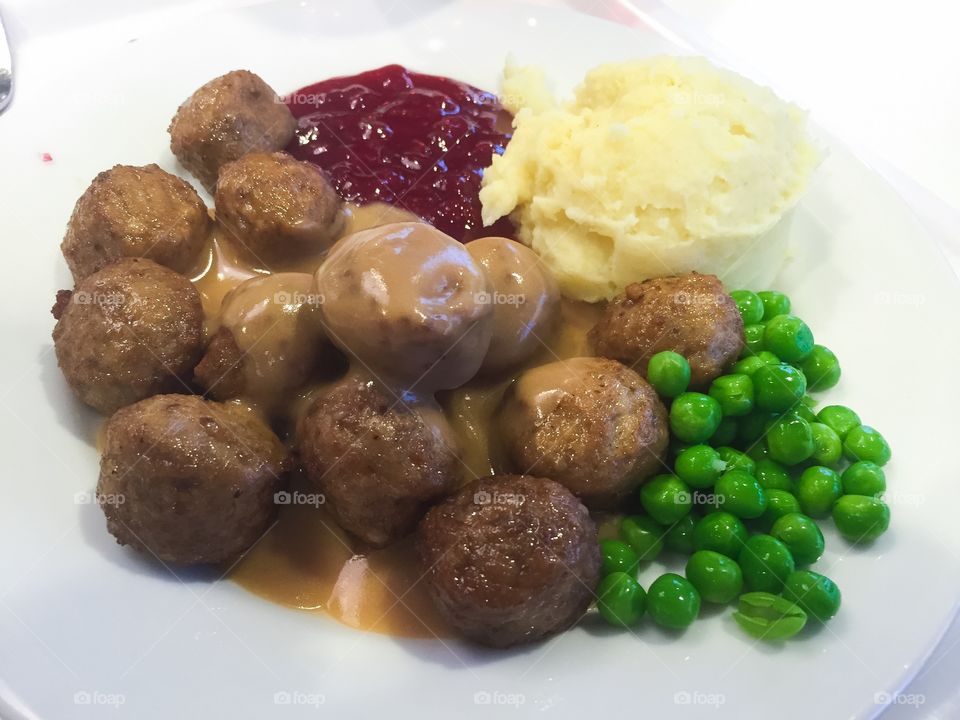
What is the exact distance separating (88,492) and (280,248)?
127cm

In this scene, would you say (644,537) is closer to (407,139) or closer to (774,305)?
(774,305)

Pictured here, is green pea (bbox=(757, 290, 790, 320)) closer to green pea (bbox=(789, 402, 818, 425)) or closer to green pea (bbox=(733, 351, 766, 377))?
green pea (bbox=(733, 351, 766, 377))

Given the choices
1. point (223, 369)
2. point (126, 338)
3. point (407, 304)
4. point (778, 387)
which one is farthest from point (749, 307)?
point (126, 338)

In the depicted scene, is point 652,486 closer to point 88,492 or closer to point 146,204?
point 88,492

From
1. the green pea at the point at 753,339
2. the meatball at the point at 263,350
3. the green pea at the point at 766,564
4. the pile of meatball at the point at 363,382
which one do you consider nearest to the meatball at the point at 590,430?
the pile of meatball at the point at 363,382

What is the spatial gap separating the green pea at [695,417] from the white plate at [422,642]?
23.4 inches

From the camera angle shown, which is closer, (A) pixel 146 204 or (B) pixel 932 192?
(A) pixel 146 204

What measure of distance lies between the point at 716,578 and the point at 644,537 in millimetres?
313

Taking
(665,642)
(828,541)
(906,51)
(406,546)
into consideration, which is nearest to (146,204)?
(406,546)

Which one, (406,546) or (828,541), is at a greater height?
(828,541)

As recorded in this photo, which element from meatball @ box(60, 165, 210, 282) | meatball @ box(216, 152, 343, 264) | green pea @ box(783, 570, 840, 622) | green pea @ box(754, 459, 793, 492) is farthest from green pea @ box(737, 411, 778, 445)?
meatball @ box(60, 165, 210, 282)

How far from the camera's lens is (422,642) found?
2.64 meters

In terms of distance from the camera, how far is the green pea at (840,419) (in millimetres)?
2996

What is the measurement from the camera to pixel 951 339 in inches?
127
